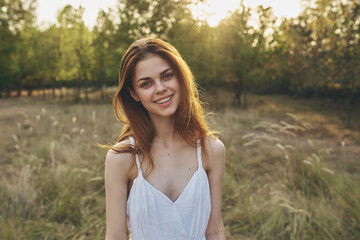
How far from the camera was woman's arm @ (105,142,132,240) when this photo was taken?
164 cm

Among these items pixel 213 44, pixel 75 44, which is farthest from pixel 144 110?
pixel 75 44

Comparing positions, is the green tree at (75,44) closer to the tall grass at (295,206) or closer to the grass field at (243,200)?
the grass field at (243,200)

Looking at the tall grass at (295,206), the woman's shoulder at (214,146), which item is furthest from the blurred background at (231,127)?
the woman's shoulder at (214,146)

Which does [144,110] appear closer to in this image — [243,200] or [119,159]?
[119,159]

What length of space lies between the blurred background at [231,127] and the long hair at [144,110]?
60 centimetres

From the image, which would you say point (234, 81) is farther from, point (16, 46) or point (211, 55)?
→ point (16, 46)

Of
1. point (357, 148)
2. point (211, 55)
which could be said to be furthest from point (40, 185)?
point (211, 55)

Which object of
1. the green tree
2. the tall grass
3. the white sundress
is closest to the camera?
the white sundress

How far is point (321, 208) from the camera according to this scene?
3.41 metres

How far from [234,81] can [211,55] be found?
7.69 feet

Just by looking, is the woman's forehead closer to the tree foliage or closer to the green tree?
the tree foliage

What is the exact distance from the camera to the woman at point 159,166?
164cm

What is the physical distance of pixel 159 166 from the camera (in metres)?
1.76

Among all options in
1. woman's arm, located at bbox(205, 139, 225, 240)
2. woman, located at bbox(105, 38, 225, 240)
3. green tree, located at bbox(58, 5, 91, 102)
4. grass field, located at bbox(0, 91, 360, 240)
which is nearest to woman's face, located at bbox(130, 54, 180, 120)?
woman, located at bbox(105, 38, 225, 240)
